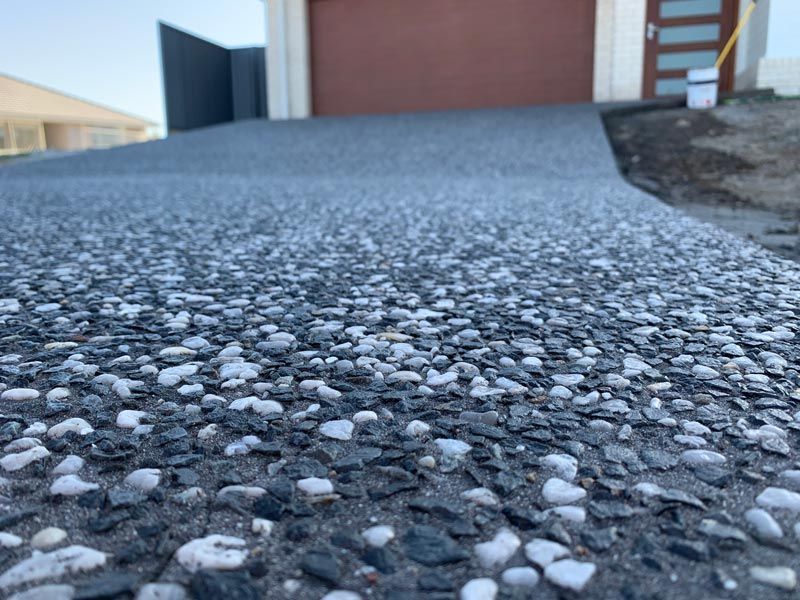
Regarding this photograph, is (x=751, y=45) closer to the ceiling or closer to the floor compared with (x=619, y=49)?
closer to the floor

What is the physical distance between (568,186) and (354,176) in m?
3.67

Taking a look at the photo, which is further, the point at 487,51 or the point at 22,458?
the point at 487,51

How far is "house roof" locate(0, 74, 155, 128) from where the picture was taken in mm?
25208

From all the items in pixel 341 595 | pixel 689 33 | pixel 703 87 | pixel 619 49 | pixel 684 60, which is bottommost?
pixel 341 595

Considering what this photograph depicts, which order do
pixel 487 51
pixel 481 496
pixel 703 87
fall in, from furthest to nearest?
1. pixel 487 51
2. pixel 703 87
3. pixel 481 496

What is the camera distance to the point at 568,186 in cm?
886

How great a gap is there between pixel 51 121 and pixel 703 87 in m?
25.5

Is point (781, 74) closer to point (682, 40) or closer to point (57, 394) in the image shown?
point (682, 40)

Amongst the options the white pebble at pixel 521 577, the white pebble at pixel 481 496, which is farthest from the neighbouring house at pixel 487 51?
the white pebble at pixel 521 577

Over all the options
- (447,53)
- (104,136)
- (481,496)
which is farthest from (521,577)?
(104,136)

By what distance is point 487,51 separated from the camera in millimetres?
16688

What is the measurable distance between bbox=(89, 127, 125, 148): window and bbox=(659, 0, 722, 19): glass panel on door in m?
24.5

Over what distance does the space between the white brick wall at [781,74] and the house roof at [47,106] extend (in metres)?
Result: 25.0

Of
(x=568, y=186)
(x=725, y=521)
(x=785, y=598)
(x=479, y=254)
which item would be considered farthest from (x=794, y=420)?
(x=568, y=186)
